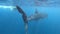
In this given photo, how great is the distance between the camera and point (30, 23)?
264 centimetres

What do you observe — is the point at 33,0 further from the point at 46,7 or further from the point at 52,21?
the point at 52,21

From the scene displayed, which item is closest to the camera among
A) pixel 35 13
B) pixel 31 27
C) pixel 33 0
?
pixel 33 0

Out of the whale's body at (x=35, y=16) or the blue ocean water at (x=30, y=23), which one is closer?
the whale's body at (x=35, y=16)

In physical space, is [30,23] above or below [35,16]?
below

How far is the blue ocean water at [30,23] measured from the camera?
8.70 ft

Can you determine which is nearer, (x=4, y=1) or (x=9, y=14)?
(x=4, y=1)

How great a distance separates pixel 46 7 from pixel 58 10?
33 centimetres

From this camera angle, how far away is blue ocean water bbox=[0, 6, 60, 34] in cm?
265

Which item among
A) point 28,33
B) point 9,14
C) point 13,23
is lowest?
point 28,33

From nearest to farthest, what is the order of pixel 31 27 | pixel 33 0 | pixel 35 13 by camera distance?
pixel 33 0
pixel 35 13
pixel 31 27

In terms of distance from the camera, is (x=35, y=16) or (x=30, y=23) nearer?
(x=35, y=16)

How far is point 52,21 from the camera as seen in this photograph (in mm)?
2838

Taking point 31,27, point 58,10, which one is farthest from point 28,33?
point 58,10

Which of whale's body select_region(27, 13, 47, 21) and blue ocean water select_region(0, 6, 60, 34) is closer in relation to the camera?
whale's body select_region(27, 13, 47, 21)
